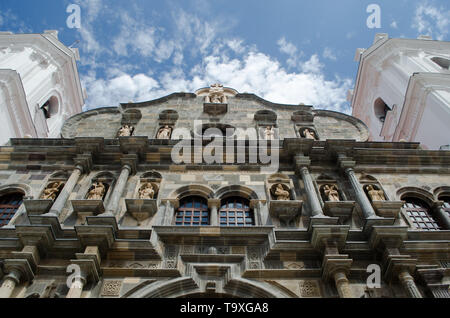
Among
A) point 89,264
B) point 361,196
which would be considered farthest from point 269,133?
point 89,264

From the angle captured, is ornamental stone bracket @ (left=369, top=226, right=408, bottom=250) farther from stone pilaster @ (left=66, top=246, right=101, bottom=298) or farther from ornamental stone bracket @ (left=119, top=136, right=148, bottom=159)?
ornamental stone bracket @ (left=119, top=136, right=148, bottom=159)

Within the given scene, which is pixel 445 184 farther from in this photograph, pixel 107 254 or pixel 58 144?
pixel 58 144

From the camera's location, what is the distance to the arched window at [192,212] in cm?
1196

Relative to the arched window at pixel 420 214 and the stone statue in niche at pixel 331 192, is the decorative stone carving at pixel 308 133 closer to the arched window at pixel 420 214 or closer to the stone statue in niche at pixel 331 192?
the stone statue in niche at pixel 331 192

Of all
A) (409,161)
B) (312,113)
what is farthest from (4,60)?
(409,161)

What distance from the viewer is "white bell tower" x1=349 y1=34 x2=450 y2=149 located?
20.0 metres

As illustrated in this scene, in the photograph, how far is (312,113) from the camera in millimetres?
17438

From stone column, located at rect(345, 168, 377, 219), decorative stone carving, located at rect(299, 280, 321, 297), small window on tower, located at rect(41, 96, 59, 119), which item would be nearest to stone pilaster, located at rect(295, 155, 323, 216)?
stone column, located at rect(345, 168, 377, 219)

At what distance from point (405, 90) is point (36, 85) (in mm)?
20962

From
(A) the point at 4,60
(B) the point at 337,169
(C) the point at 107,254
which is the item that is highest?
(A) the point at 4,60

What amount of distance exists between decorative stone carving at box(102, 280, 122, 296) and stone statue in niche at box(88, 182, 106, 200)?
3.23 m

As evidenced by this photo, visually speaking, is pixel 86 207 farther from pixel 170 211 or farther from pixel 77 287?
pixel 77 287

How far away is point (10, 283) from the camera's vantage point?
29.8ft
